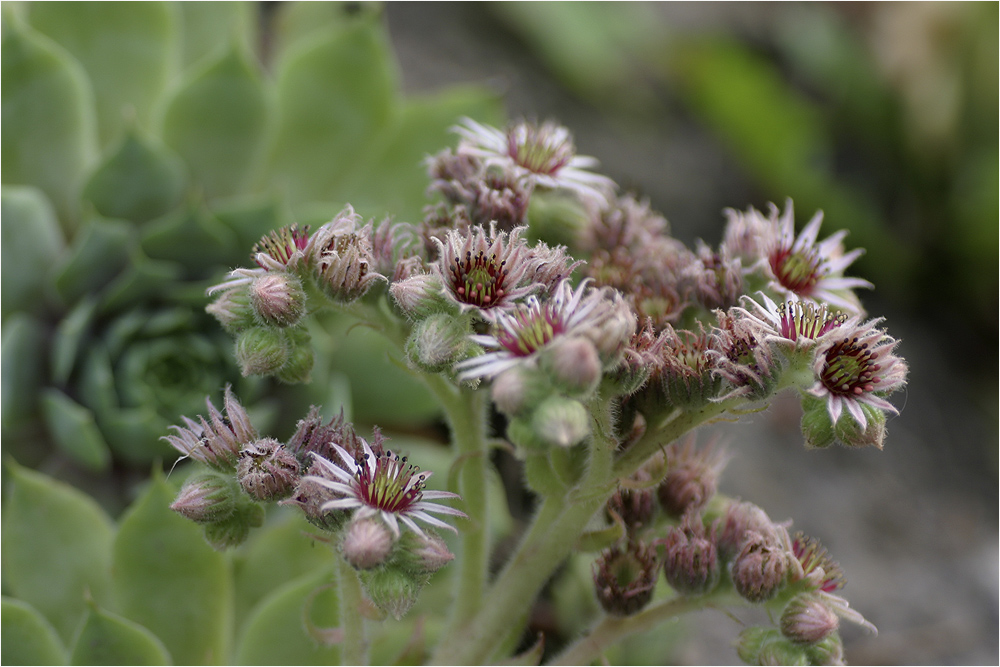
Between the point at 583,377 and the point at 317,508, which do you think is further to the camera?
the point at 317,508

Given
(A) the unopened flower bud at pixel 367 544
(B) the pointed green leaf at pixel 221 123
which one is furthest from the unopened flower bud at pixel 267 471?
(B) the pointed green leaf at pixel 221 123

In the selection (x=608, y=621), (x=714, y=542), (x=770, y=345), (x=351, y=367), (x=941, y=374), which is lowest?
(x=608, y=621)

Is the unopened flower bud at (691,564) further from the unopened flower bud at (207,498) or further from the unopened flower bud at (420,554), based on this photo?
the unopened flower bud at (207,498)

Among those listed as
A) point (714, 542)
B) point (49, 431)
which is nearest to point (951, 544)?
point (714, 542)

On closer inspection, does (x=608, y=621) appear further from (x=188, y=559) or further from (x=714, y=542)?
(x=188, y=559)

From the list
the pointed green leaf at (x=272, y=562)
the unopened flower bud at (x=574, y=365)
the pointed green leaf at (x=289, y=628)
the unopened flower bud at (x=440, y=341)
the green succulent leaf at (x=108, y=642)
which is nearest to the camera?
the unopened flower bud at (x=574, y=365)

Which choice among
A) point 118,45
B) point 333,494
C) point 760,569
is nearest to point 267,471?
point 333,494

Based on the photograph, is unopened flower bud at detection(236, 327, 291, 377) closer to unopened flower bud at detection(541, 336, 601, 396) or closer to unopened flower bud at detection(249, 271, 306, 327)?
unopened flower bud at detection(249, 271, 306, 327)

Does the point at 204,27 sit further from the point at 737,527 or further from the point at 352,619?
the point at 737,527
